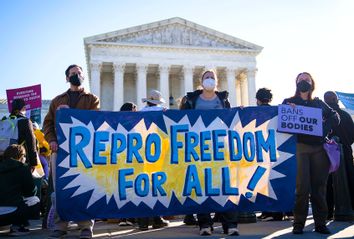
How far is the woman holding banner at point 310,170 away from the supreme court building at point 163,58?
116ft

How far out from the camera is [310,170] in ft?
18.0

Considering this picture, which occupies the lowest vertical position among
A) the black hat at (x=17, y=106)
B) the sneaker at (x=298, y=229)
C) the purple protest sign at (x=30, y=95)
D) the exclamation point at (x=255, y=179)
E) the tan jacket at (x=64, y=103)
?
the sneaker at (x=298, y=229)

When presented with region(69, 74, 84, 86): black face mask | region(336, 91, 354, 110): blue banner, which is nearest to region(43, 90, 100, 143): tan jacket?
region(69, 74, 84, 86): black face mask

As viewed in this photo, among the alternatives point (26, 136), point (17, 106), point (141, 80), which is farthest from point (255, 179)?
point (141, 80)

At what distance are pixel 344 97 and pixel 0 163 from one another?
417 inches

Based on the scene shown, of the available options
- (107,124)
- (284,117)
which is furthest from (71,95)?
(284,117)

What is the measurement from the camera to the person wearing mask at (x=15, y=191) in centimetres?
584

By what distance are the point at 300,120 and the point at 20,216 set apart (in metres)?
4.31

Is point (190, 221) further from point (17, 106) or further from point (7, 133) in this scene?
point (17, 106)

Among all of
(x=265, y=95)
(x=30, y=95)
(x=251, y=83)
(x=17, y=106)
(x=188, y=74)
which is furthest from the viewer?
(x=251, y=83)

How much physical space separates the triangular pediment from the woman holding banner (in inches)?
1489

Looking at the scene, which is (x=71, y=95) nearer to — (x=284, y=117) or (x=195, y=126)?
(x=195, y=126)

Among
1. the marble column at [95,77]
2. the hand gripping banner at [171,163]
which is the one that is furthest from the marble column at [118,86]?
the hand gripping banner at [171,163]

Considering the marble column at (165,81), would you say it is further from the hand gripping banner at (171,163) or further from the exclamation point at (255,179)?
the exclamation point at (255,179)
